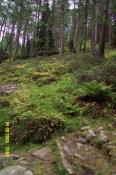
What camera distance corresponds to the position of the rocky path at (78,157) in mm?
7105

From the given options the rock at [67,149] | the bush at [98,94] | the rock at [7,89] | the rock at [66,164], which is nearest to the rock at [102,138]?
the rock at [67,149]

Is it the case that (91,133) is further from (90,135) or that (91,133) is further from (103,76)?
(103,76)

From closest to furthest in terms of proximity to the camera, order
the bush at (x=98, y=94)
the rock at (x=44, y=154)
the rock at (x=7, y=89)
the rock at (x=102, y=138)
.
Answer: the rock at (x=44, y=154)
the rock at (x=102, y=138)
the bush at (x=98, y=94)
the rock at (x=7, y=89)

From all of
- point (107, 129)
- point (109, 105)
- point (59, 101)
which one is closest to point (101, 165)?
point (107, 129)

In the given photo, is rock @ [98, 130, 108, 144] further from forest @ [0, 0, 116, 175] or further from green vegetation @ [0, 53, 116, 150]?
green vegetation @ [0, 53, 116, 150]

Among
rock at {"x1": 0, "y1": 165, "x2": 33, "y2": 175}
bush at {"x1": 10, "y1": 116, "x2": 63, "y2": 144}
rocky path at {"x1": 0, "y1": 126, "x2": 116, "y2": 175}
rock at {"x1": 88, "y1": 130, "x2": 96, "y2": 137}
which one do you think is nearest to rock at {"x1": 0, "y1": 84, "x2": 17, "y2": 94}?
bush at {"x1": 10, "y1": 116, "x2": 63, "y2": 144}

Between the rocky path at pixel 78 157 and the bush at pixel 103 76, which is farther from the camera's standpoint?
the bush at pixel 103 76

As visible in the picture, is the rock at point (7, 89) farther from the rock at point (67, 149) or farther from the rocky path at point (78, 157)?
the rock at point (67, 149)

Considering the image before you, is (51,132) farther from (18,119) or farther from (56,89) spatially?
(56,89)

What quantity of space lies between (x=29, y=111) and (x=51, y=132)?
3.96 ft

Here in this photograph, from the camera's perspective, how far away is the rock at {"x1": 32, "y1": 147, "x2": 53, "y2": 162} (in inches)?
303

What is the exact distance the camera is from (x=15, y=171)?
22.8 feet

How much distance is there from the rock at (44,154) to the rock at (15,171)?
2.46 feet

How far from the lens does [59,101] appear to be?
10.9 m
